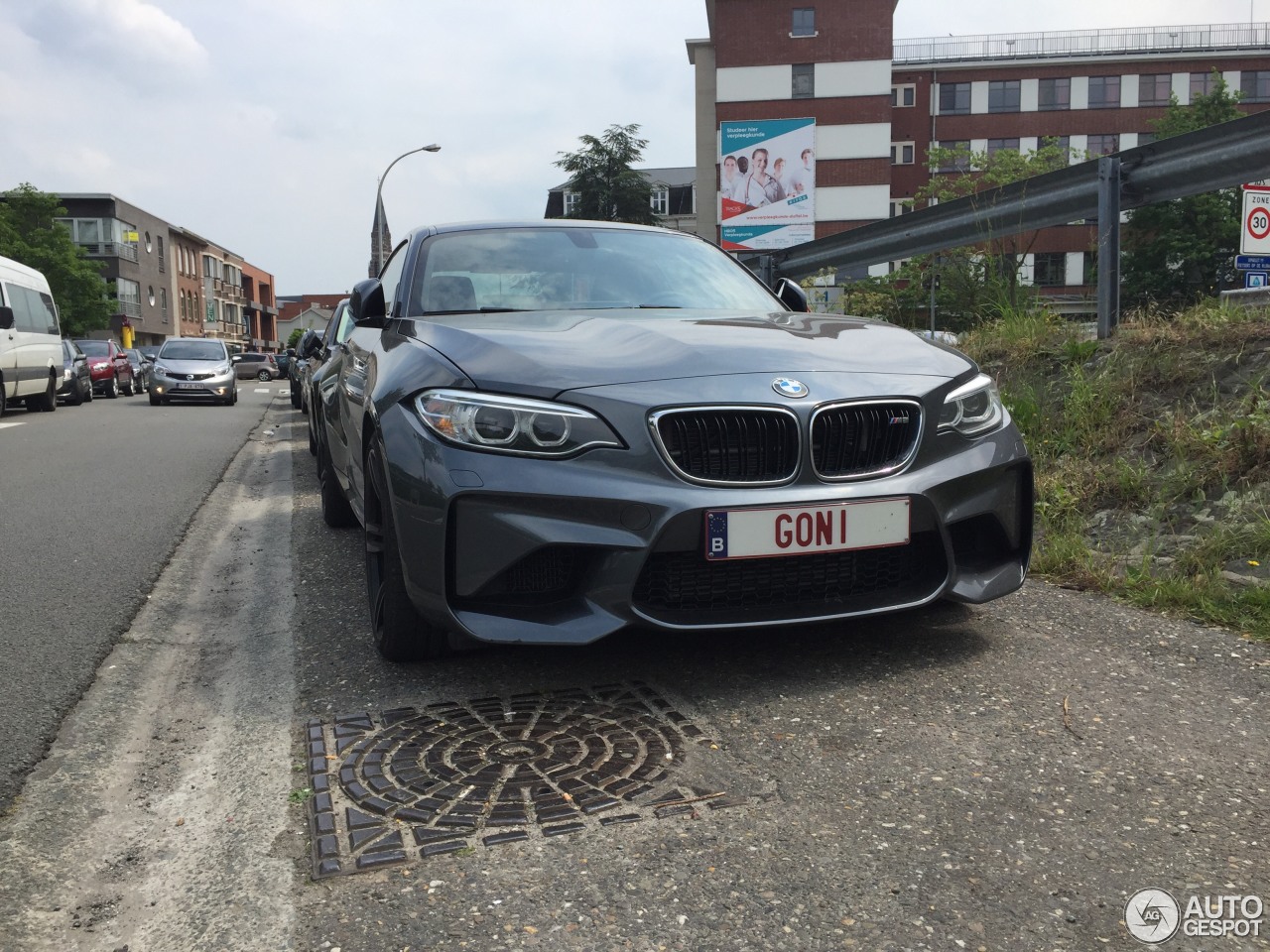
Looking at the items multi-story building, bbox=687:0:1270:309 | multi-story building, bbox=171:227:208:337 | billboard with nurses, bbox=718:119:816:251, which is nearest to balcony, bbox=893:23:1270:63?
multi-story building, bbox=687:0:1270:309

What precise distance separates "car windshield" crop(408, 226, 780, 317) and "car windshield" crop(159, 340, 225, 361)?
807 inches

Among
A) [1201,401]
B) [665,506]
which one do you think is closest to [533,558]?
[665,506]

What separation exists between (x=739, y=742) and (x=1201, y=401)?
3281mm

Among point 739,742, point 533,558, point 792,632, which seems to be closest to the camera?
point 739,742

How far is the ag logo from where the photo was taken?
5.90 ft

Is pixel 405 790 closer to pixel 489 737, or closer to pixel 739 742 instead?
pixel 489 737

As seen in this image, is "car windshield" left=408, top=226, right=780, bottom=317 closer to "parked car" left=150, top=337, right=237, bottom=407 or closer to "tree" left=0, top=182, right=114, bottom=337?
Answer: "parked car" left=150, top=337, right=237, bottom=407

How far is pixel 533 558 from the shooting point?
2.92 m

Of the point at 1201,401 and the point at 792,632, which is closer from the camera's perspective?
the point at 792,632

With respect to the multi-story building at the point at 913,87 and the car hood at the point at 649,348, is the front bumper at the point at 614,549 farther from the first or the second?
the multi-story building at the point at 913,87

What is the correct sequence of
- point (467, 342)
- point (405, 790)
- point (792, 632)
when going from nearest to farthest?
point (405, 790) < point (467, 342) < point (792, 632)

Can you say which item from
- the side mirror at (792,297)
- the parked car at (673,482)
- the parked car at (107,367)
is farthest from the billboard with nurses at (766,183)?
the parked car at (673,482)

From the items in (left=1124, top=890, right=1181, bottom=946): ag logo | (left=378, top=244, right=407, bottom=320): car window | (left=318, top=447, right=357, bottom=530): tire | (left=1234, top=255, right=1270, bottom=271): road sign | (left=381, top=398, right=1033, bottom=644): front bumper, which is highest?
(left=1234, top=255, right=1270, bottom=271): road sign

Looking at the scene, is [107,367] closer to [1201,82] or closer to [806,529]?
[806,529]
